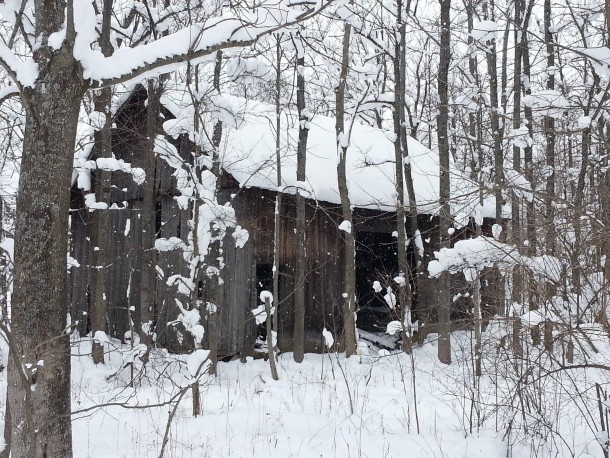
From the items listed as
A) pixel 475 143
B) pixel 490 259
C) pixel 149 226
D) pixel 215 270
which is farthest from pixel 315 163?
pixel 490 259

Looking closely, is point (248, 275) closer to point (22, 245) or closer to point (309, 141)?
point (309, 141)

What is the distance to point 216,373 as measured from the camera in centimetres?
1041

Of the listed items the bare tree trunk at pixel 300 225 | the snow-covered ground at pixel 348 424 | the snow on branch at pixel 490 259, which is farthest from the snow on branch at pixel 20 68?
the bare tree trunk at pixel 300 225

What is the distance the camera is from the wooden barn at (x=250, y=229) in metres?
11.8

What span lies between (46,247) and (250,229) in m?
7.84

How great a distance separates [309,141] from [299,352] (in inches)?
209

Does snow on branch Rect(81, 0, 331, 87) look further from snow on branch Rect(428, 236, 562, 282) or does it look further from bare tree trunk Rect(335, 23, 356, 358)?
bare tree trunk Rect(335, 23, 356, 358)

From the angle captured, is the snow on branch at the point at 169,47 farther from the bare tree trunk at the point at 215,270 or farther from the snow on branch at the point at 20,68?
the bare tree trunk at the point at 215,270

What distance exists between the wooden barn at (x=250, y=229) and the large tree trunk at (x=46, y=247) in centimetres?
576

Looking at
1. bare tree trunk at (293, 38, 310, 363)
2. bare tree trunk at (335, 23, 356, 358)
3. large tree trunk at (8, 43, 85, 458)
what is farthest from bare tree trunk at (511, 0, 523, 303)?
bare tree trunk at (293, 38, 310, 363)

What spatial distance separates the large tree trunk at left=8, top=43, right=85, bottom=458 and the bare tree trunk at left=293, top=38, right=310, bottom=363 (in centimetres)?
740

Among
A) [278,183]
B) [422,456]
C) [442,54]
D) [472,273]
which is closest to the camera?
[422,456]

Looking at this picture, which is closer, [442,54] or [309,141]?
[442,54]

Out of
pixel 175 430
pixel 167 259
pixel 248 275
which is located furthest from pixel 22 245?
pixel 167 259
